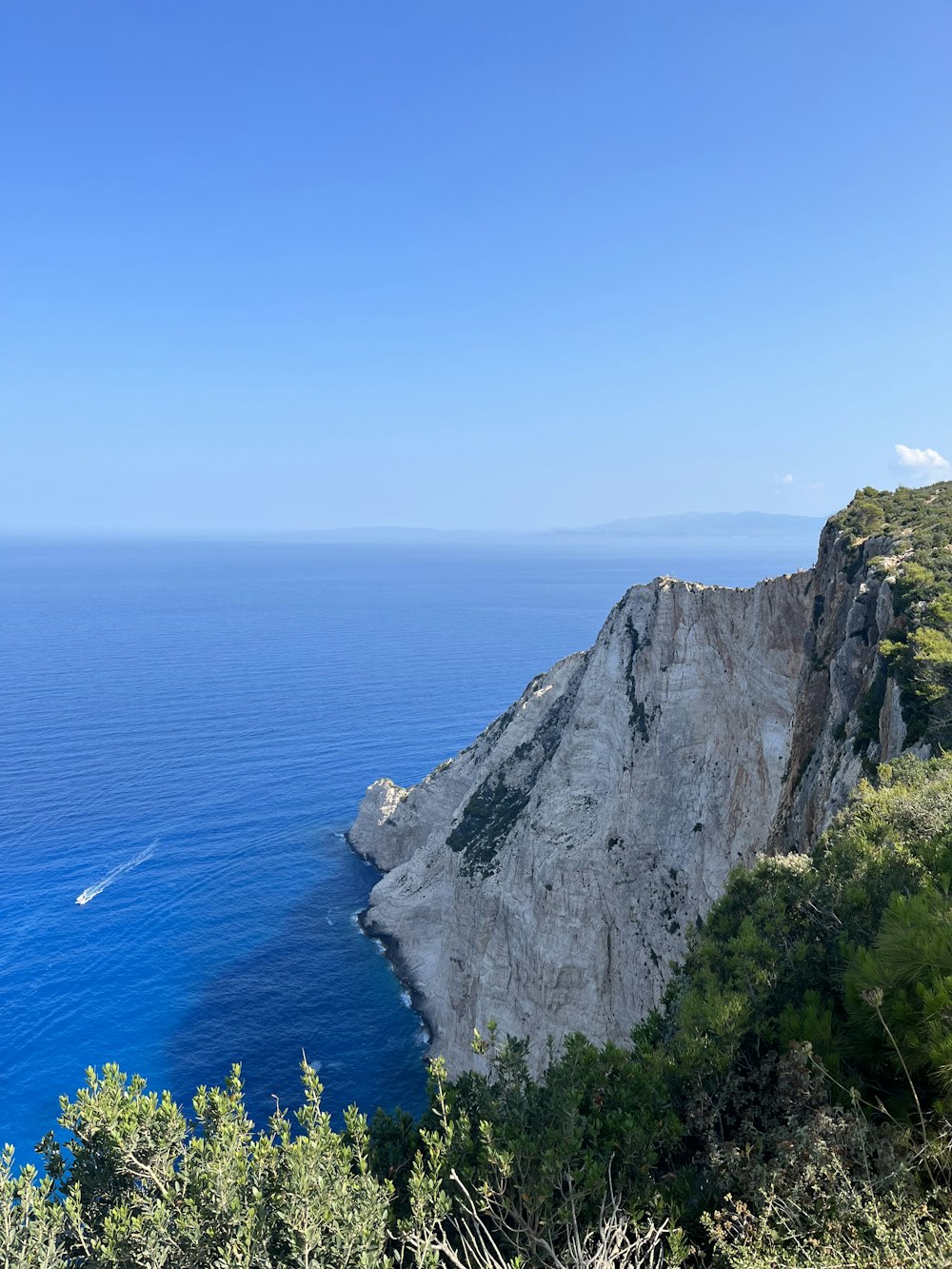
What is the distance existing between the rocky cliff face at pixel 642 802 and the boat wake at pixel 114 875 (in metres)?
28.3

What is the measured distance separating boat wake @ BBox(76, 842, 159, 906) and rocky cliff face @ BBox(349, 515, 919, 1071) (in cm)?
2832

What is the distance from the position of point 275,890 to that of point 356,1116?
62.3m

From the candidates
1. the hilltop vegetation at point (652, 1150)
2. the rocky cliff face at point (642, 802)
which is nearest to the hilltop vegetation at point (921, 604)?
the rocky cliff face at point (642, 802)

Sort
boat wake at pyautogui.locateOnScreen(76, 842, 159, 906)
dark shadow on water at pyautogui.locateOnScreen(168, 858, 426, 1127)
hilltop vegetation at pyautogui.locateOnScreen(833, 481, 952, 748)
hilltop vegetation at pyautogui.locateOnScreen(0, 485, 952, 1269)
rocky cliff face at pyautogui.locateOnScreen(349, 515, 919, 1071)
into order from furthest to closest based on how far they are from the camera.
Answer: boat wake at pyautogui.locateOnScreen(76, 842, 159, 906), dark shadow on water at pyautogui.locateOnScreen(168, 858, 426, 1127), rocky cliff face at pyautogui.locateOnScreen(349, 515, 919, 1071), hilltop vegetation at pyautogui.locateOnScreen(833, 481, 952, 748), hilltop vegetation at pyautogui.locateOnScreen(0, 485, 952, 1269)

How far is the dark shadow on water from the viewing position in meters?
46.5

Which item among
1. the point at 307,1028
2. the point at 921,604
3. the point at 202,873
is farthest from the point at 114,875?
the point at 921,604

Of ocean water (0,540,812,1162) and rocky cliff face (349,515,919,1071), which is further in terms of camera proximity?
ocean water (0,540,812,1162)

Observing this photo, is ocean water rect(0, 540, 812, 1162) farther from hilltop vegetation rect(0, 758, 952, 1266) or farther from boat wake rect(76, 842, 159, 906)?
hilltop vegetation rect(0, 758, 952, 1266)

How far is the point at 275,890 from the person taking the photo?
70.6 meters

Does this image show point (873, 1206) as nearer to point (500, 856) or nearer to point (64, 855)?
point (500, 856)

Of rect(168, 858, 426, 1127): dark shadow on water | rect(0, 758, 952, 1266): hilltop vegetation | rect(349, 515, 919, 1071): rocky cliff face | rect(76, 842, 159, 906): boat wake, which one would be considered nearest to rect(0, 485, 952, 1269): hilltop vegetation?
rect(0, 758, 952, 1266): hilltop vegetation

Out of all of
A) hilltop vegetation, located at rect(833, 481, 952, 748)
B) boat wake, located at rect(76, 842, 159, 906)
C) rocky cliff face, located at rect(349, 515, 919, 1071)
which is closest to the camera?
hilltop vegetation, located at rect(833, 481, 952, 748)

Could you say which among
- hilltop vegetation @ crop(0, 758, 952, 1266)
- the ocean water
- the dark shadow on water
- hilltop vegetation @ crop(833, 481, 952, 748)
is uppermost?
hilltop vegetation @ crop(833, 481, 952, 748)

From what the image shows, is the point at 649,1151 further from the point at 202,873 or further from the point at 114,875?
the point at 114,875
